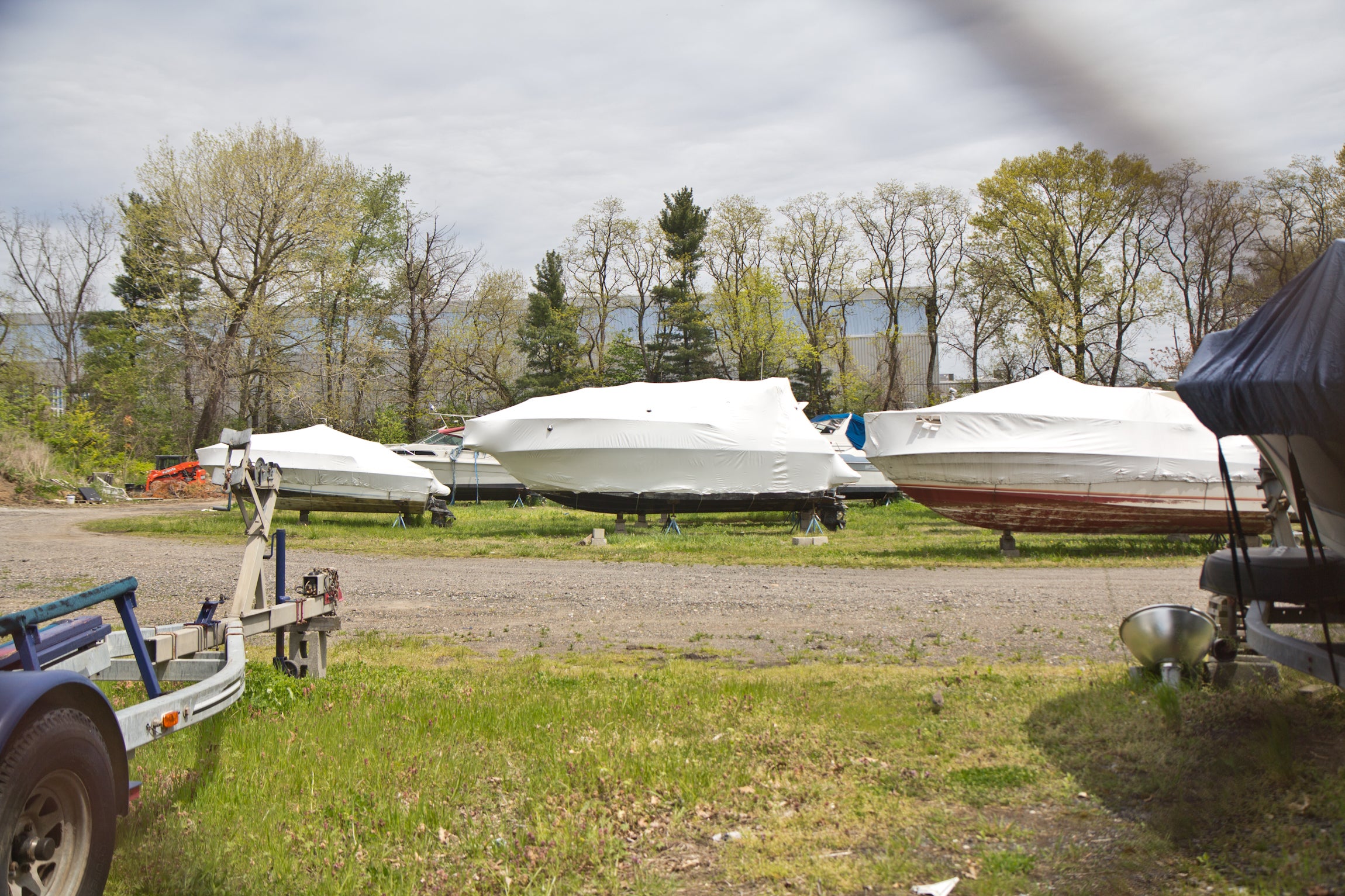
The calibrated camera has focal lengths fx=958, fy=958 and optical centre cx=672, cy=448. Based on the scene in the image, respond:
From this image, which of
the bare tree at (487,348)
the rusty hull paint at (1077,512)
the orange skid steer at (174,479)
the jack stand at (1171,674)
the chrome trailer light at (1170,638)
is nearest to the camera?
the jack stand at (1171,674)

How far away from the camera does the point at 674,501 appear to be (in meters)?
19.3

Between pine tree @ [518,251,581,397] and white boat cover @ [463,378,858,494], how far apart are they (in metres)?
28.8

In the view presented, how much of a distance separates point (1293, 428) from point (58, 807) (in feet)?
15.9

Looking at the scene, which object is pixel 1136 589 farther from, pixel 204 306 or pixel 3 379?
pixel 3 379

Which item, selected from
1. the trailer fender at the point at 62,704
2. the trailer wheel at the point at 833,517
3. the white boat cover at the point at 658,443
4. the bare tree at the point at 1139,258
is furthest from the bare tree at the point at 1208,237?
the trailer wheel at the point at 833,517

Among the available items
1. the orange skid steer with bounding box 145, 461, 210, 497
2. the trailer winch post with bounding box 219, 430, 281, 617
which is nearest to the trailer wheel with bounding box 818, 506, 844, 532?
the trailer winch post with bounding box 219, 430, 281, 617

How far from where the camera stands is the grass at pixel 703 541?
1491 cm

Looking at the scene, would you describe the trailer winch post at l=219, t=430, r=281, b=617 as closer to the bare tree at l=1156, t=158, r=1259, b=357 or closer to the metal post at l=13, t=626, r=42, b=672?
the metal post at l=13, t=626, r=42, b=672

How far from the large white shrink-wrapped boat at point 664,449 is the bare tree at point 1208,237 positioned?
40.8 feet

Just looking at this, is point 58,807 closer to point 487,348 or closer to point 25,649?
point 25,649

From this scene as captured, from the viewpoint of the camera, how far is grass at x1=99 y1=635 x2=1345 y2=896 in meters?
3.85

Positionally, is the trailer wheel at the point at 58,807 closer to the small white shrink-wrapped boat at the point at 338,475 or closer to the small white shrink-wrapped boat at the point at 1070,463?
the small white shrink-wrapped boat at the point at 1070,463

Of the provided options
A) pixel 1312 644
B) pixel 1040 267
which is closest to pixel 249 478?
pixel 1312 644

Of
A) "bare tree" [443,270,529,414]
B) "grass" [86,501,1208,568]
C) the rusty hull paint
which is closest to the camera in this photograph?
"grass" [86,501,1208,568]
